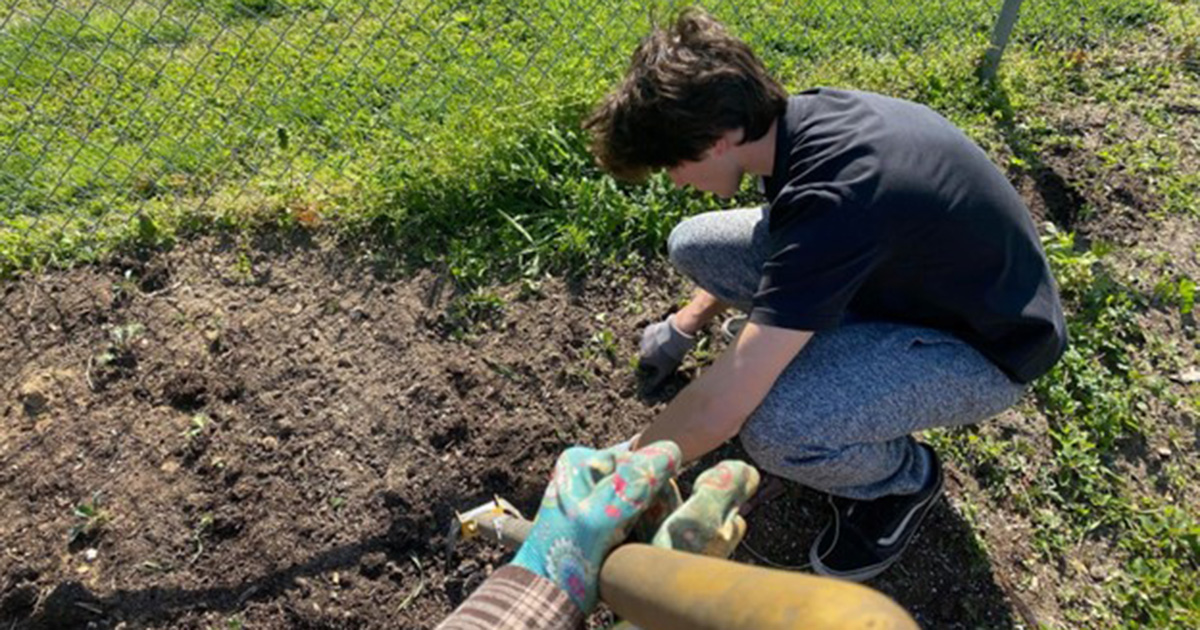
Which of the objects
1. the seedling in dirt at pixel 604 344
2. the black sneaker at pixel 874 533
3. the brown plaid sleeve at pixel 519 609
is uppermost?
the brown plaid sleeve at pixel 519 609

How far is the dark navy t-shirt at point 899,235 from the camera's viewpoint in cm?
161

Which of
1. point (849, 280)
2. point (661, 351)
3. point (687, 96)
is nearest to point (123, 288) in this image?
point (661, 351)

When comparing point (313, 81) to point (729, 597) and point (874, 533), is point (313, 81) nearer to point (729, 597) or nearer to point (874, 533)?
point (874, 533)

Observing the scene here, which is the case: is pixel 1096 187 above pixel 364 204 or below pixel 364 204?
above

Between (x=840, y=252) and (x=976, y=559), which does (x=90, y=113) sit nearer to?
(x=840, y=252)

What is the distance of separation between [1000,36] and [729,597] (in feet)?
11.4

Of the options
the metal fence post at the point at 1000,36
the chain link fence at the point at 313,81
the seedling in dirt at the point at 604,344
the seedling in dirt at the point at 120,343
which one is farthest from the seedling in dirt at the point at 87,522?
the metal fence post at the point at 1000,36

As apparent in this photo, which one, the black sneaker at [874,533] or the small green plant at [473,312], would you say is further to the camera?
A: the small green plant at [473,312]

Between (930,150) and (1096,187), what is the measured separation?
184 centimetres

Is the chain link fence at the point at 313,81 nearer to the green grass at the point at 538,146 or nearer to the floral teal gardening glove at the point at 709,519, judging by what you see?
the green grass at the point at 538,146

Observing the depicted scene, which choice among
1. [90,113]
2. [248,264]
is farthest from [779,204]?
[90,113]

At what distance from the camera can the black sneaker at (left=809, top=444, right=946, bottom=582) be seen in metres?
2.06

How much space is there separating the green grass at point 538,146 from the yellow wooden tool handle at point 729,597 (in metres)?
1.58

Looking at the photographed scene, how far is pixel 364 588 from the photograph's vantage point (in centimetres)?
213
